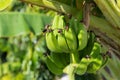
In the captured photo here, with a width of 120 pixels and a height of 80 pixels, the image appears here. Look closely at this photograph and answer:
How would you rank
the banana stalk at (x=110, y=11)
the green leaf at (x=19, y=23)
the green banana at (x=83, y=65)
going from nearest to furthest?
the green banana at (x=83, y=65) → the banana stalk at (x=110, y=11) → the green leaf at (x=19, y=23)

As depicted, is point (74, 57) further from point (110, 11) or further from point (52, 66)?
point (110, 11)

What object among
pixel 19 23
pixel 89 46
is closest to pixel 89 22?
pixel 89 46

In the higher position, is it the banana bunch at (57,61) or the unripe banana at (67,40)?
the unripe banana at (67,40)

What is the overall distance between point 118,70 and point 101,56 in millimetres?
368

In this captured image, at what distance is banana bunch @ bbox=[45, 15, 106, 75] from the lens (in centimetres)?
94

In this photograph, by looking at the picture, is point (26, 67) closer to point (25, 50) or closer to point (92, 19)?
point (25, 50)

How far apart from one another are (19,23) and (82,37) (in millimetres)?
1107

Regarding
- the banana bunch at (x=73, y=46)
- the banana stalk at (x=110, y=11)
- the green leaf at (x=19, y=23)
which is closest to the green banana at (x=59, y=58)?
the banana bunch at (x=73, y=46)

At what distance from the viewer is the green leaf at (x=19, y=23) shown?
1.92 meters

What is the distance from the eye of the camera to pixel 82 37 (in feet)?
3.11

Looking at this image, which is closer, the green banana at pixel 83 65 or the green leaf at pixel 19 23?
the green banana at pixel 83 65

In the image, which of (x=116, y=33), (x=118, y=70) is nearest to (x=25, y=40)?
(x=118, y=70)

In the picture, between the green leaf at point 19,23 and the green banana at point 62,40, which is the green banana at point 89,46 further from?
the green leaf at point 19,23

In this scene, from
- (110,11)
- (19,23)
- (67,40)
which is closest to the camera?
(67,40)
